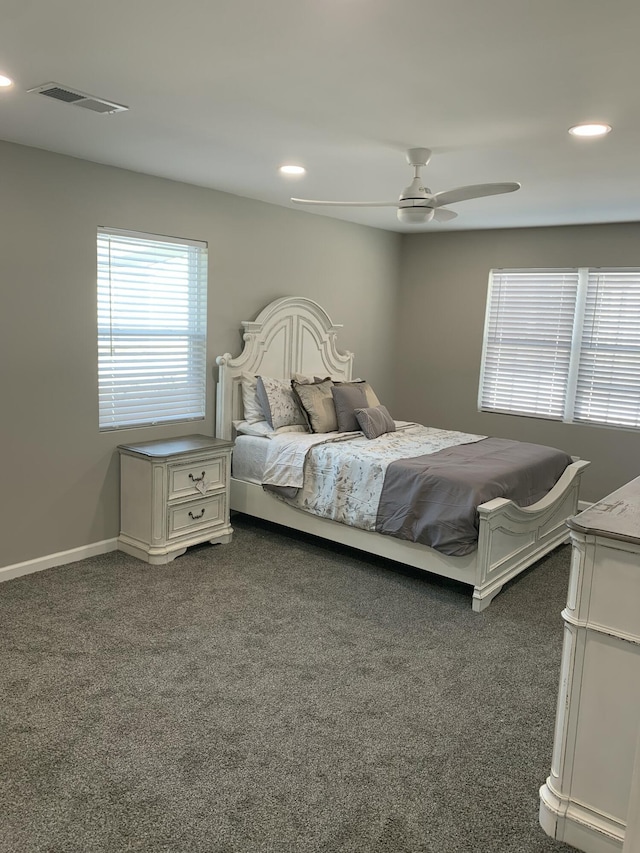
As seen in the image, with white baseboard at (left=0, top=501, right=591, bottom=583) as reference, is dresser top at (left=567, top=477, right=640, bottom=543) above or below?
above

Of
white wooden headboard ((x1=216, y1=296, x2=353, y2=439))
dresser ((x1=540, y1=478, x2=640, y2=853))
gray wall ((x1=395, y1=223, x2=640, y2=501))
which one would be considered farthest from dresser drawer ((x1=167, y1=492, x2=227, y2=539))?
gray wall ((x1=395, y1=223, x2=640, y2=501))

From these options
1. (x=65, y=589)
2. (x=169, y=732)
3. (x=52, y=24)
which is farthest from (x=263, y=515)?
(x=52, y=24)

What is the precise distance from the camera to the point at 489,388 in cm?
605

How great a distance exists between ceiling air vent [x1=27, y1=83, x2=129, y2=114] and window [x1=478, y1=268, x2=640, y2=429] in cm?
399

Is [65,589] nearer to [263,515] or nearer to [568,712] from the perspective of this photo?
[263,515]

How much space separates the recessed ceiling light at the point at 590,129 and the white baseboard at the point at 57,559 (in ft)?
11.4

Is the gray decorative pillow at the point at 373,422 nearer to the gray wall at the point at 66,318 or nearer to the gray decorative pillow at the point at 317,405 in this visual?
the gray decorative pillow at the point at 317,405

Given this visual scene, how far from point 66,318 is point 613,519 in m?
3.15

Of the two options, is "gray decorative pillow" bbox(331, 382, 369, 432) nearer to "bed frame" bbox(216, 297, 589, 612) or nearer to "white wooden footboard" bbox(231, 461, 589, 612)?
"bed frame" bbox(216, 297, 589, 612)

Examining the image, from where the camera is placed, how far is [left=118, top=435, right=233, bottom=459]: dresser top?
12.9 feet

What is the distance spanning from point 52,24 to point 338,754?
2615mm

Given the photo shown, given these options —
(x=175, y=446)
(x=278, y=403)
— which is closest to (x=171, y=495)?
(x=175, y=446)

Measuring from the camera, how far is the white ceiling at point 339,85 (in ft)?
6.18

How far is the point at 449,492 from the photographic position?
359cm
